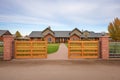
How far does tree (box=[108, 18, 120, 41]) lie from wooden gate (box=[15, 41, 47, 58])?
3902cm

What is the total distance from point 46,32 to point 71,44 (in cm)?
4566

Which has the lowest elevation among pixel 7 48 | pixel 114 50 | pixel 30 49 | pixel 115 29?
pixel 114 50

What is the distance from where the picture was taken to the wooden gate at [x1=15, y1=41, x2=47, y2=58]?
44.3 feet

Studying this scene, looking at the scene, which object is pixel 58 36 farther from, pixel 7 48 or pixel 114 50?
pixel 7 48

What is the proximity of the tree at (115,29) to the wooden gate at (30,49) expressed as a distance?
128ft

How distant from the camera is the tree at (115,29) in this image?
4820 centimetres

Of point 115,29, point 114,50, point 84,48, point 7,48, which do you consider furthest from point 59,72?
point 115,29

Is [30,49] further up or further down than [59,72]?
further up

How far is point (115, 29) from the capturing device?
163ft

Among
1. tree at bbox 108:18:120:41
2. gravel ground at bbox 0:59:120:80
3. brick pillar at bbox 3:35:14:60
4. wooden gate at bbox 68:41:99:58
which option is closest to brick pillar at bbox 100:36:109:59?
wooden gate at bbox 68:41:99:58

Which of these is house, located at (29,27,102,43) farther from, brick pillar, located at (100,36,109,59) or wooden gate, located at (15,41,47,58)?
brick pillar, located at (100,36,109,59)

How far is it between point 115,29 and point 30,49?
1638 inches

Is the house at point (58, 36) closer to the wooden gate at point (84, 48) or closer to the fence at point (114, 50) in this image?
the fence at point (114, 50)

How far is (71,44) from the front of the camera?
14.3 meters
